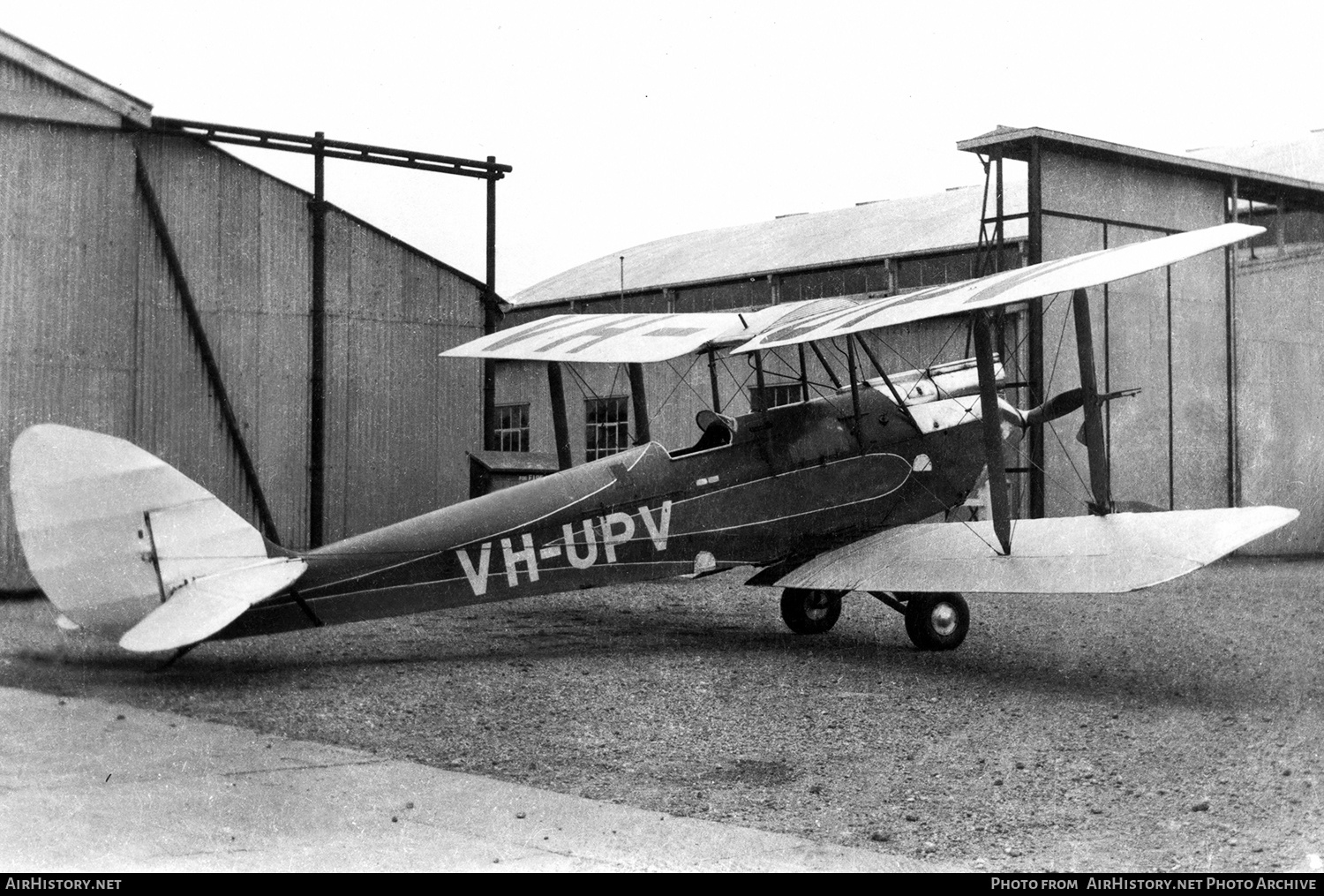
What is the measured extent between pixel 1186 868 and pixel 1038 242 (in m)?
13.7

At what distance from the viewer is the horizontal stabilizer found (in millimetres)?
7328

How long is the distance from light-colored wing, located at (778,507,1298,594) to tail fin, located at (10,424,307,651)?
4273 mm

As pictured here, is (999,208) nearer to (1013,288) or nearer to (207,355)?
(1013,288)

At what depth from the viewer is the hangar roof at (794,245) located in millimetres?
20828

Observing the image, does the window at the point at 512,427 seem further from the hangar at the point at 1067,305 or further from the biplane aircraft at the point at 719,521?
the biplane aircraft at the point at 719,521

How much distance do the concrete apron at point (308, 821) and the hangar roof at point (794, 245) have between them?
48.0ft

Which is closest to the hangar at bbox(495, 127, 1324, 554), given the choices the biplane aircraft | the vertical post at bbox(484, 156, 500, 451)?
the vertical post at bbox(484, 156, 500, 451)

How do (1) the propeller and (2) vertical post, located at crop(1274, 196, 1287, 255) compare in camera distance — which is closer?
(1) the propeller

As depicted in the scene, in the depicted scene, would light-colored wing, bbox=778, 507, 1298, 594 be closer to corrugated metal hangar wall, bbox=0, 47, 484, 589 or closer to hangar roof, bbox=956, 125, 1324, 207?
corrugated metal hangar wall, bbox=0, 47, 484, 589

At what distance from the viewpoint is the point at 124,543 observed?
25.2 ft

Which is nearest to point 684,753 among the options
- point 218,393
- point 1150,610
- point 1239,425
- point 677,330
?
point 677,330

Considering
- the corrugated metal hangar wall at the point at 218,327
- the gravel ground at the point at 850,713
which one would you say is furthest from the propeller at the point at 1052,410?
the corrugated metal hangar wall at the point at 218,327

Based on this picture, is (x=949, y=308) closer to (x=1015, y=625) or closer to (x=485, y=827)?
(x=1015, y=625)

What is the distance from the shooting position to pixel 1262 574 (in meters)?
17.2
